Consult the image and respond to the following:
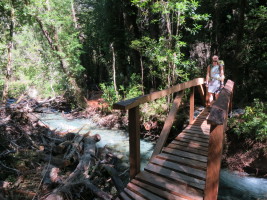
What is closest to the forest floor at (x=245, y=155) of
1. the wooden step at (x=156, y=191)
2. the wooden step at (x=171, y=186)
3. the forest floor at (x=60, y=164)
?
the forest floor at (x=60, y=164)

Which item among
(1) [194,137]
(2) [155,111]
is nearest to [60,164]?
(1) [194,137]

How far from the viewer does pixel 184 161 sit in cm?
327

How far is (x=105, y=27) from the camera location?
14961 mm

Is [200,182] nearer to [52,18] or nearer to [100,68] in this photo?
[52,18]

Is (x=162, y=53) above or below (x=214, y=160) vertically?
above

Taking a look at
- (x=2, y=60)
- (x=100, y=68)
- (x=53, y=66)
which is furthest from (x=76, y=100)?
(x=100, y=68)

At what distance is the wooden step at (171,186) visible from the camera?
2499 mm

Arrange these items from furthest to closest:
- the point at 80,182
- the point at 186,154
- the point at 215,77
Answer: the point at 215,77, the point at 80,182, the point at 186,154

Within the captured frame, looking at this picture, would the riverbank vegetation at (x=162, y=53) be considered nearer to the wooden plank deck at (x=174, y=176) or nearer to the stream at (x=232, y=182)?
the stream at (x=232, y=182)

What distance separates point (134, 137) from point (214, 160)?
4.31ft

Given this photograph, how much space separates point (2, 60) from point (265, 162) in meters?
14.6

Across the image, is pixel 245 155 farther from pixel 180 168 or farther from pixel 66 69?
pixel 66 69

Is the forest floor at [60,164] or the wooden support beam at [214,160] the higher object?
the wooden support beam at [214,160]

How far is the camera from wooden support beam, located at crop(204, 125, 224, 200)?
1.84 meters
